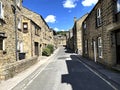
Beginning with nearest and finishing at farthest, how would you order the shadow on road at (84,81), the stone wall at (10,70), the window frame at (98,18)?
the shadow on road at (84,81) < the stone wall at (10,70) < the window frame at (98,18)

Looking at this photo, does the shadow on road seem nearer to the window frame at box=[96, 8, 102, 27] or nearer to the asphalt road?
the asphalt road

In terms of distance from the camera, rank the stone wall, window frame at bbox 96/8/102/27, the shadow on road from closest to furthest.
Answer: the shadow on road → the stone wall → window frame at bbox 96/8/102/27

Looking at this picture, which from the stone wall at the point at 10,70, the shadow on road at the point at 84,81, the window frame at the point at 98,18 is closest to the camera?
the shadow on road at the point at 84,81

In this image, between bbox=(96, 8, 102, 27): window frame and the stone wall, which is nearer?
the stone wall

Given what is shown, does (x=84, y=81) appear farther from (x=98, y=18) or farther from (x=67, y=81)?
(x=98, y=18)

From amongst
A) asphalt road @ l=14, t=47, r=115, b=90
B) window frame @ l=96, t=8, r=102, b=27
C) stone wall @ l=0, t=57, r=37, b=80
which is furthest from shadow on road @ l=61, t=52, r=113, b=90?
window frame @ l=96, t=8, r=102, b=27

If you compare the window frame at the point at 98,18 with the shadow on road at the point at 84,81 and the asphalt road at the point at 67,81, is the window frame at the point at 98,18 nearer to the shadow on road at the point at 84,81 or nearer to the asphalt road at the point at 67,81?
the asphalt road at the point at 67,81

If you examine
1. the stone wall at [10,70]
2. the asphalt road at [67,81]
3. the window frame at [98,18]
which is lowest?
the asphalt road at [67,81]

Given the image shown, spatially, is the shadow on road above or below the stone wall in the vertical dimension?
below

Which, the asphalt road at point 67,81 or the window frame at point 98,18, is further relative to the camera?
the window frame at point 98,18

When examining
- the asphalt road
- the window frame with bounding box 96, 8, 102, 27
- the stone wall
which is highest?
the window frame with bounding box 96, 8, 102, 27

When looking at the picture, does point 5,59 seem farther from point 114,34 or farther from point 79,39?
point 79,39

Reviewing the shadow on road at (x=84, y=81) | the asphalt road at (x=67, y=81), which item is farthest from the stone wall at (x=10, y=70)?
the shadow on road at (x=84, y=81)

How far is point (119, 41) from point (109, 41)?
132 centimetres
